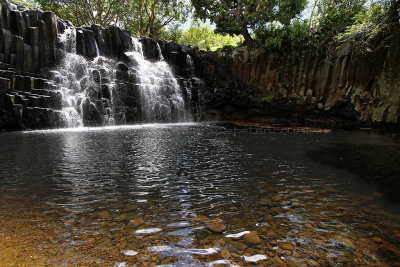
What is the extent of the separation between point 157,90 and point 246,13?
11218 mm

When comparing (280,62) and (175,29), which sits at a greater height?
(175,29)

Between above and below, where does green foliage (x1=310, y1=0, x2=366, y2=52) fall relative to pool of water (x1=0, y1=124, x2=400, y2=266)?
above

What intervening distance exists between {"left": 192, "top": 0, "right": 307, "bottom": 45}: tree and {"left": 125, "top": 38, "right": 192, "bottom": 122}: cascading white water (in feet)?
21.1

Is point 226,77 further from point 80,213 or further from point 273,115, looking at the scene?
point 80,213

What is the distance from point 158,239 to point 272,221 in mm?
1516

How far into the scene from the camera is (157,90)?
20.3 m

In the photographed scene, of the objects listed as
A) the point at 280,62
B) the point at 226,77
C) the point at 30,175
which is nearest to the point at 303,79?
the point at 280,62

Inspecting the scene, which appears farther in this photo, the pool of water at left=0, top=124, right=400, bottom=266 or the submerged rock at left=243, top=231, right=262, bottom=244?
the submerged rock at left=243, top=231, right=262, bottom=244

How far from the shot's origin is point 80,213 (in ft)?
10.6

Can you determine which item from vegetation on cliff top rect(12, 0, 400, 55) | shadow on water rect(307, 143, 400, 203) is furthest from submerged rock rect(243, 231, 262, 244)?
vegetation on cliff top rect(12, 0, 400, 55)

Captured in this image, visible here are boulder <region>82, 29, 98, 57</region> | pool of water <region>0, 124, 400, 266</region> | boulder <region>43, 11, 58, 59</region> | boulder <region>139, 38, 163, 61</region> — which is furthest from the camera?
boulder <region>139, 38, 163, 61</region>

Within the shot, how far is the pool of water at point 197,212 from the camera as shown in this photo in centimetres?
236

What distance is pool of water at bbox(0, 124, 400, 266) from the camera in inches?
92.9

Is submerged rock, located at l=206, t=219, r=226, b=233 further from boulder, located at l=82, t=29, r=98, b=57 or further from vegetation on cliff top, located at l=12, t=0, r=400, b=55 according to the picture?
boulder, located at l=82, t=29, r=98, b=57
